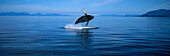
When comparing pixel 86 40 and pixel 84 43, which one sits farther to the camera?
pixel 86 40

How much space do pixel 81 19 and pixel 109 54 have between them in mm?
21740

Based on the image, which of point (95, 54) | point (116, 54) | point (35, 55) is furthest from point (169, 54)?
point (35, 55)

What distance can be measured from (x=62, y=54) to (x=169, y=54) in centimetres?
666

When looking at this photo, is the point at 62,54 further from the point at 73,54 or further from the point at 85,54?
the point at 85,54

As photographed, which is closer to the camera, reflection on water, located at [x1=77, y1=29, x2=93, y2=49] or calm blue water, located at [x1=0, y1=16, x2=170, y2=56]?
calm blue water, located at [x1=0, y1=16, x2=170, y2=56]

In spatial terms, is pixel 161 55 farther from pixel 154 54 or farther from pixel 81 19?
pixel 81 19

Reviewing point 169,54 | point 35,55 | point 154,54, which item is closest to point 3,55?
point 35,55

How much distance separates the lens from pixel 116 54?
446 inches

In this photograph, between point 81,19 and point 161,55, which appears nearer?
point 161,55

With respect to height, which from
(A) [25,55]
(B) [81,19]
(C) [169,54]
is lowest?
(C) [169,54]

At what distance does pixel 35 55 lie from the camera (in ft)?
35.5

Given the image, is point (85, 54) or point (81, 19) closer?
point (85, 54)

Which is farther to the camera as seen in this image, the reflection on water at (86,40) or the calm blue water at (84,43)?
the reflection on water at (86,40)

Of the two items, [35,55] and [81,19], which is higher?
[81,19]
